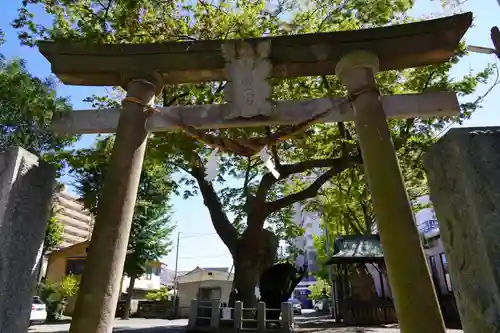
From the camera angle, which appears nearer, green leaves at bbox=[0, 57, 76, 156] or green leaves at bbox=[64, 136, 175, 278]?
green leaves at bbox=[0, 57, 76, 156]

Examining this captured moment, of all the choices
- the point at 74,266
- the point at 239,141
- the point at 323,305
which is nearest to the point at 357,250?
the point at 239,141

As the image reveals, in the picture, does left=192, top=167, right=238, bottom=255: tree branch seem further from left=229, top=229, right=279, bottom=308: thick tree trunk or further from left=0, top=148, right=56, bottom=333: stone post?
left=0, top=148, right=56, bottom=333: stone post

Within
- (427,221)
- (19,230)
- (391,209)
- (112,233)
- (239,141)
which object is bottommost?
(19,230)

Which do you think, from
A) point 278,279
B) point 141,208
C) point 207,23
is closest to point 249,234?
point 278,279

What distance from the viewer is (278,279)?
12.7m

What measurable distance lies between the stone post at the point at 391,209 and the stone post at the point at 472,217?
1.60 feet

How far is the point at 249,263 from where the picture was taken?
11148mm

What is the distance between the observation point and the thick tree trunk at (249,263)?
11078 millimetres

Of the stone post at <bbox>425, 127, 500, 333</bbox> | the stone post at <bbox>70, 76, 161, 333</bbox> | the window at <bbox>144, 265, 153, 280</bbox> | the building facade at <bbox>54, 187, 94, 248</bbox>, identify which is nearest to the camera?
the stone post at <bbox>425, 127, 500, 333</bbox>

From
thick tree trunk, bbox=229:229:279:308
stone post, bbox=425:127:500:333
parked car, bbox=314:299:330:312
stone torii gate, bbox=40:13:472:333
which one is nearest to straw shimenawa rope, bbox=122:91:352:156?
stone torii gate, bbox=40:13:472:333

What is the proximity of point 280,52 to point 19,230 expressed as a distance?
11.2ft

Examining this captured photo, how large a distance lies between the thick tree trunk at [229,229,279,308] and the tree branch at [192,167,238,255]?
30 centimetres

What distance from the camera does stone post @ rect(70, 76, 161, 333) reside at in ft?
10.0

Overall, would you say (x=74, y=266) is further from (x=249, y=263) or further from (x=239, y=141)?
(x=239, y=141)
